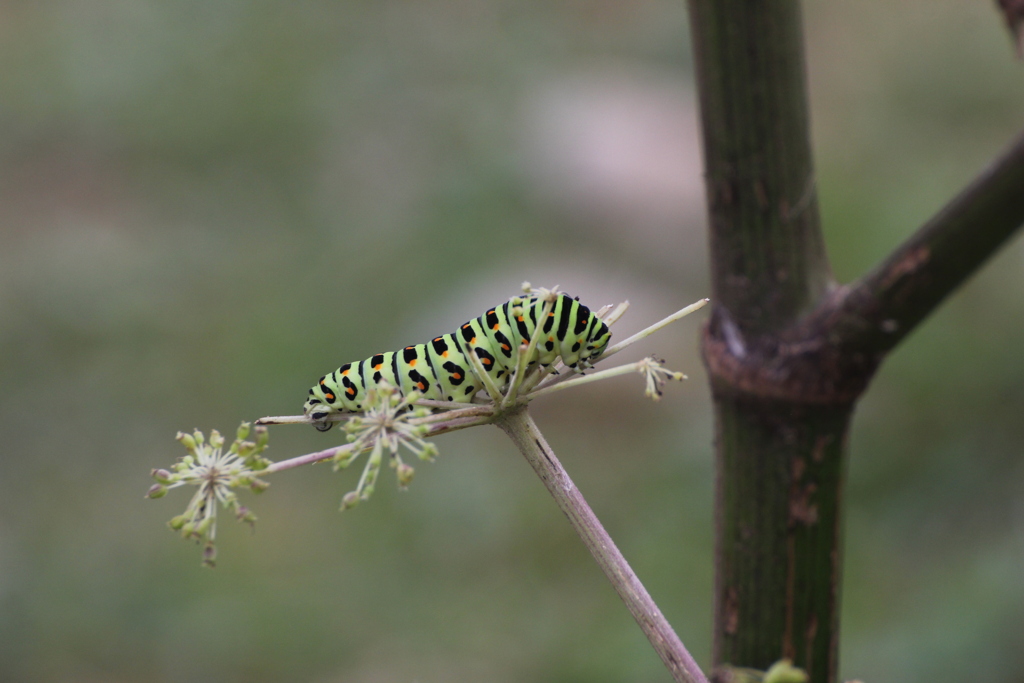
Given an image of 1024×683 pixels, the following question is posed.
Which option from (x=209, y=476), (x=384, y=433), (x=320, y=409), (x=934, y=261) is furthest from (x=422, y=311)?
(x=934, y=261)

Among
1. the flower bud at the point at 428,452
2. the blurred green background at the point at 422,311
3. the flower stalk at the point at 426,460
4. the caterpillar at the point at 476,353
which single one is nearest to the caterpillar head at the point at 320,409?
the caterpillar at the point at 476,353

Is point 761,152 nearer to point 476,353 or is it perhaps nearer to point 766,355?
point 766,355

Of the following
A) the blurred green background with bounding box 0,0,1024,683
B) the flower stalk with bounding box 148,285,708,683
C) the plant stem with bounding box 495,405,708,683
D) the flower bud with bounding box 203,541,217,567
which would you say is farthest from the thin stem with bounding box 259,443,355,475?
the blurred green background with bounding box 0,0,1024,683

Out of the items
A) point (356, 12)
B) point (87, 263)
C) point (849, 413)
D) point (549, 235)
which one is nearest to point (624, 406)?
point (549, 235)

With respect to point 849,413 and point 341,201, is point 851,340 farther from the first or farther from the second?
point 341,201

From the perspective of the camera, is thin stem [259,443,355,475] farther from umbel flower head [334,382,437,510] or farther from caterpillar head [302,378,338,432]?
caterpillar head [302,378,338,432]

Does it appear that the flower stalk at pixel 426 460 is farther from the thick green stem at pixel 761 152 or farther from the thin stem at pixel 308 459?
the thick green stem at pixel 761 152
